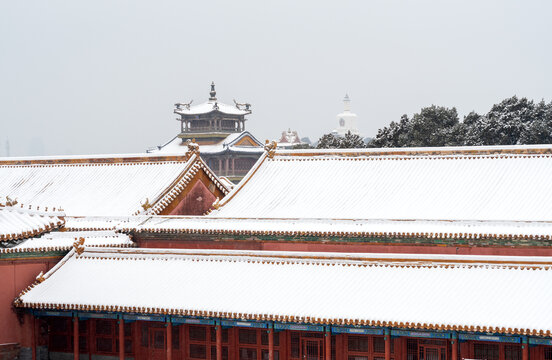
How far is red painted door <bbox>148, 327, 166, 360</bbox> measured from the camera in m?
28.4

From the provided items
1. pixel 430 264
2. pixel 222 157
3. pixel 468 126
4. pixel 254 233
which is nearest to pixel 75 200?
pixel 254 233

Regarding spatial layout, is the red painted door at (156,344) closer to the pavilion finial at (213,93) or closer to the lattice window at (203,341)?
the lattice window at (203,341)

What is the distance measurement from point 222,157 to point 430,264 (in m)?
64.5

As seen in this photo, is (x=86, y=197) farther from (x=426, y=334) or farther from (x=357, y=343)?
(x=426, y=334)

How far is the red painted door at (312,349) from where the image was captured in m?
26.5

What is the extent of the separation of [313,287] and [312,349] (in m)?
2.14

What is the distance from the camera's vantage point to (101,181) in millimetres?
39781

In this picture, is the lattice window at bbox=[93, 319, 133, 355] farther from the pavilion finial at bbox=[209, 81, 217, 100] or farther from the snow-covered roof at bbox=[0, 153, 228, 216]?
the pavilion finial at bbox=[209, 81, 217, 100]

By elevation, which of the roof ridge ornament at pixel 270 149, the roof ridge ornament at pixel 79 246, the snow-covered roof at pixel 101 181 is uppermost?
the roof ridge ornament at pixel 270 149

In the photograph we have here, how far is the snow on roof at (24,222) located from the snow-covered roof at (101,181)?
9.37 meters

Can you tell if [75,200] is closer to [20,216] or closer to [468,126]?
[20,216]

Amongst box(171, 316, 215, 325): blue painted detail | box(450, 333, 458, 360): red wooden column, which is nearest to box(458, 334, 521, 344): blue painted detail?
box(450, 333, 458, 360): red wooden column

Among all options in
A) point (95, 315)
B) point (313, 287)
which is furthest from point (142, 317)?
point (313, 287)

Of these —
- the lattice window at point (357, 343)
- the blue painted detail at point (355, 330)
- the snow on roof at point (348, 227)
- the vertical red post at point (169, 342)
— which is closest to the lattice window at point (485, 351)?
the blue painted detail at point (355, 330)
